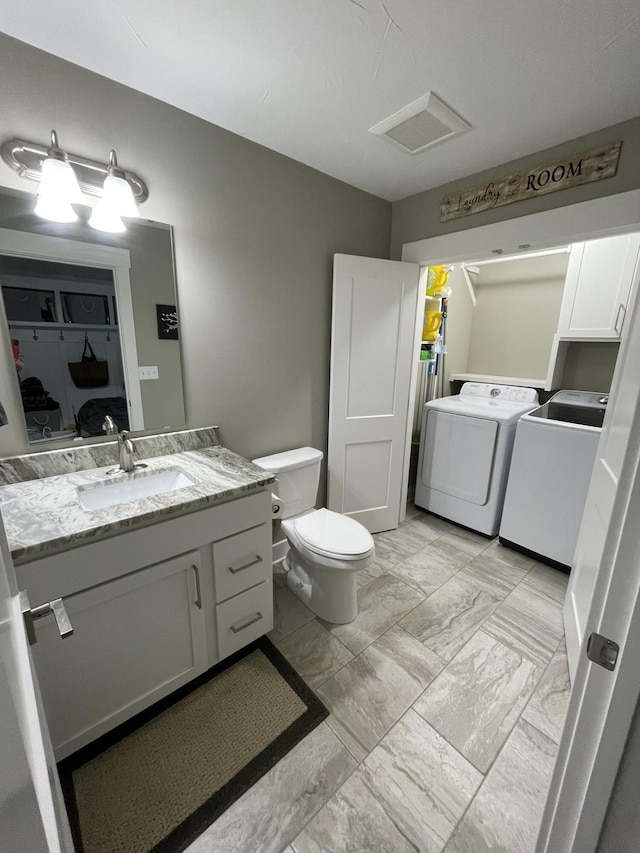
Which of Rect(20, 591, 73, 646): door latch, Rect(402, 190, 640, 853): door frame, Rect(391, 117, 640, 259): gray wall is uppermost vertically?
Rect(391, 117, 640, 259): gray wall

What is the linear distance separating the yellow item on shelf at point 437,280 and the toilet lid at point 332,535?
185 cm

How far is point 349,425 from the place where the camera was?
2.34 metres

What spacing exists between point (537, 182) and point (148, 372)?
84.1 inches

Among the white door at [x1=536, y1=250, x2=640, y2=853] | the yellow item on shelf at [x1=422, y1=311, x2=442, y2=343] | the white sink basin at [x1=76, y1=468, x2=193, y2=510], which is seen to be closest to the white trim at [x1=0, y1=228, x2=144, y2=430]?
the white sink basin at [x1=76, y1=468, x2=193, y2=510]

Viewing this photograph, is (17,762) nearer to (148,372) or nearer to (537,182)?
(148,372)

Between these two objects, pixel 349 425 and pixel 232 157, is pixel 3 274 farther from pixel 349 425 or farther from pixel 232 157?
pixel 349 425

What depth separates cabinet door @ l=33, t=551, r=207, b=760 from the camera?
3.50 feet

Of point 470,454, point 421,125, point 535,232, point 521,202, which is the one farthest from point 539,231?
point 470,454

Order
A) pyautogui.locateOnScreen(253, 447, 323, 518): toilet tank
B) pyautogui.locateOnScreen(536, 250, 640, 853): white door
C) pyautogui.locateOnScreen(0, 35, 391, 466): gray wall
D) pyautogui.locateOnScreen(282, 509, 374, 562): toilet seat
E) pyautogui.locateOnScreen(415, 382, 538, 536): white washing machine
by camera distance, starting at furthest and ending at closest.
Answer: pyautogui.locateOnScreen(415, 382, 538, 536): white washing machine
pyautogui.locateOnScreen(253, 447, 323, 518): toilet tank
pyautogui.locateOnScreen(282, 509, 374, 562): toilet seat
pyautogui.locateOnScreen(0, 35, 391, 466): gray wall
pyautogui.locateOnScreen(536, 250, 640, 853): white door

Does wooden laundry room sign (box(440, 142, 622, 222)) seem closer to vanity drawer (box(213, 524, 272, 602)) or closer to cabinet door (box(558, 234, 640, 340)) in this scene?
cabinet door (box(558, 234, 640, 340))

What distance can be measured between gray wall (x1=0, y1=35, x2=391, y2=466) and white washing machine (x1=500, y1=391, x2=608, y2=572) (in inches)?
51.5

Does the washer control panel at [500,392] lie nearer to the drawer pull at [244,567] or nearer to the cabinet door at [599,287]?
the cabinet door at [599,287]

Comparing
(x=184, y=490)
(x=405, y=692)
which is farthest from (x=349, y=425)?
(x=405, y=692)

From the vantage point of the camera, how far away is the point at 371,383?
2350 millimetres
